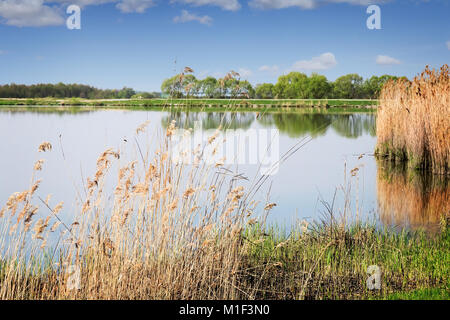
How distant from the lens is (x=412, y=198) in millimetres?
10805

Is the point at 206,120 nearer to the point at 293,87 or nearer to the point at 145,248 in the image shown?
the point at 145,248

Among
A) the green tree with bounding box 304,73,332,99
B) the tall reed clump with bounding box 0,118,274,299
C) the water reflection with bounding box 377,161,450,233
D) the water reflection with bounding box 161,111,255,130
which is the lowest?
the water reflection with bounding box 377,161,450,233

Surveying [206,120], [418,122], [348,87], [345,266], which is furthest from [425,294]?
[348,87]

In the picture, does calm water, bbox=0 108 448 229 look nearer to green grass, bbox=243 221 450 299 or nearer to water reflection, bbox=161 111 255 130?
water reflection, bbox=161 111 255 130

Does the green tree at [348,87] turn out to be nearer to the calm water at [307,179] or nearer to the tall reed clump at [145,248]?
the calm water at [307,179]

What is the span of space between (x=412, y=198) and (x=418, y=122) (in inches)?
139

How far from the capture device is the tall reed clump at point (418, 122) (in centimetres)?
1238

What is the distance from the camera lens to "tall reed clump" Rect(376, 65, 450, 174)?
1238 centimetres

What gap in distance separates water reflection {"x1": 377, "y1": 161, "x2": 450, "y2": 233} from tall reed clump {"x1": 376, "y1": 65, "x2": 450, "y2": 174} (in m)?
0.63

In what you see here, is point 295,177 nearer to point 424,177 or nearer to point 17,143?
point 424,177

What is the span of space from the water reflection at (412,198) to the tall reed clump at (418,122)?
0.63 meters

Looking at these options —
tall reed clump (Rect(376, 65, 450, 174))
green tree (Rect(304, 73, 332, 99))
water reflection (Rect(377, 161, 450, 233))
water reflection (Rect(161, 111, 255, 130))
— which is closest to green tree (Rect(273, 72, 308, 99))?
green tree (Rect(304, 73, 332, 99))

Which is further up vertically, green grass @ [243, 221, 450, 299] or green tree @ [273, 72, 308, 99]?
green tree @ [273, 72, 308, 99]
